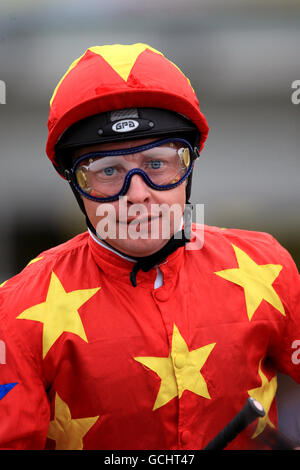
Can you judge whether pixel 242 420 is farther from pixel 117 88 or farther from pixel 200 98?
pixel 200 98

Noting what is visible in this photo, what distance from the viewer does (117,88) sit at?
1.35 metres

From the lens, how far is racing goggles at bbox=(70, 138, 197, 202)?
1.39 m

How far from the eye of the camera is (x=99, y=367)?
141 centimetres

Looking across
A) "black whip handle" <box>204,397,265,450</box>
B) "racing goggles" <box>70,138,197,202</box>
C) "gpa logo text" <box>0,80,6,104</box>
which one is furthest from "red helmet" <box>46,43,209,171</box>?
"gpa logo text" <box>0,80,6,104</box>

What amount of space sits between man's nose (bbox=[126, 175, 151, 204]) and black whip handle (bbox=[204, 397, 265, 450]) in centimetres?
61

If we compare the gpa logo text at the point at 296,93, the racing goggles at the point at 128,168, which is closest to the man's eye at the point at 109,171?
the racing goggles at the point at 128,168

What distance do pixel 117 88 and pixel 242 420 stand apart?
94 cm

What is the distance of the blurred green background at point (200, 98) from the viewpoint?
3.18 m

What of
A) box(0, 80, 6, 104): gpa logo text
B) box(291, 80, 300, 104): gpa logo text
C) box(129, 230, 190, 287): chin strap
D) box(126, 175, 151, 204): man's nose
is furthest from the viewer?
box(291, 80, 300, 104): gpa logo text

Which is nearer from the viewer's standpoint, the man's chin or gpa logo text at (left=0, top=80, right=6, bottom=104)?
the man's chin

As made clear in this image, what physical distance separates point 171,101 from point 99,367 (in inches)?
32.5

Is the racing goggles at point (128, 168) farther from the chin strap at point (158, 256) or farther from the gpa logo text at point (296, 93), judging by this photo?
the gpa logo text at point (296, 93)

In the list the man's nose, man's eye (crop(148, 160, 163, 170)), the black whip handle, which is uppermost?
man's eye (crop(148, 160, 163, 170))

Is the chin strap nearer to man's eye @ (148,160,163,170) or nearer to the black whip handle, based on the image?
man's eye @ (148,160,163,170)
